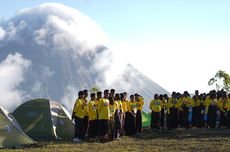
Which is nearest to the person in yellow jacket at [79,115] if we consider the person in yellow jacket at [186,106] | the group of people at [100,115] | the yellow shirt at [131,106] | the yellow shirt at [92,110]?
the group of people at [100,115]

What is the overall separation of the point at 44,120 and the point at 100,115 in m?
3.05

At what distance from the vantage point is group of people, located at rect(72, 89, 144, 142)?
627 inches

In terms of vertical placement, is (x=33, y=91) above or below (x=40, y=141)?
above

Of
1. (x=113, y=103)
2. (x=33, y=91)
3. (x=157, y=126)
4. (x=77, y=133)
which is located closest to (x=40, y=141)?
(x=77, y=133)

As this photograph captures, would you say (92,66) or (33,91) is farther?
(92,66)

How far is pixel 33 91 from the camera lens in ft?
532

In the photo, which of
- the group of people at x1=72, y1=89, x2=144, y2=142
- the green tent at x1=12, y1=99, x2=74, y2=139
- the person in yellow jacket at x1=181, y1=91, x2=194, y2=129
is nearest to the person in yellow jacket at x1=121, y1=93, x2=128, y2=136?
the group of people at x1=72, y1=89, x2=144, y2=142

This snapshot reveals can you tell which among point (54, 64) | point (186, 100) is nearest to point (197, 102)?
point (186, 100)

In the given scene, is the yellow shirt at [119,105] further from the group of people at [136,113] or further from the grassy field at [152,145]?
the grassy field at [152,145]

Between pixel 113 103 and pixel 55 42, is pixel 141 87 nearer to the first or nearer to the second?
pixel 55 42

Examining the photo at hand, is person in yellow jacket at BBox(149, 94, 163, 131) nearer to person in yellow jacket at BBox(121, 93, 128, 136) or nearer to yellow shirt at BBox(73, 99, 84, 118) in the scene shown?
person in yellow jacket at BBox(121, 93, 128, 136)

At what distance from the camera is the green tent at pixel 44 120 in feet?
58.2

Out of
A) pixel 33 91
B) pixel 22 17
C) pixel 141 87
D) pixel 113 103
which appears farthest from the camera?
pixel 22 17

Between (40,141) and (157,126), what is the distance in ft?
22.9
